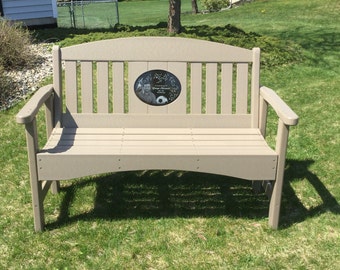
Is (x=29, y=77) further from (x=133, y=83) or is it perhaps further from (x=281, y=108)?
(x=281, y=108)

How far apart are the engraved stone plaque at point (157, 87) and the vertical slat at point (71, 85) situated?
533mm

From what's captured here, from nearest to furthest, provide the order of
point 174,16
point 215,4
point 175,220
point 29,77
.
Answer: point 175,220, point 29,77, point 174,16, point 215,4

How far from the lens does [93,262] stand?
3.34 metres

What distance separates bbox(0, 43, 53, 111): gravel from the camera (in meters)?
6.78

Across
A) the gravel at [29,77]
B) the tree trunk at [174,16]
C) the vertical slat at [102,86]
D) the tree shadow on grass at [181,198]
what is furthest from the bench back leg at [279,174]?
the tree trunk at [174,16]

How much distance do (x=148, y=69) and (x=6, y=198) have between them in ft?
5.69

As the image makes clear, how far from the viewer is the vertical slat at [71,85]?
4.03 m

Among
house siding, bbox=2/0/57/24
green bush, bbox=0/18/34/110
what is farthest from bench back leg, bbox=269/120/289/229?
house siding, bbox=2/0/57/24

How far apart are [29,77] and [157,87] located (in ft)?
13.2

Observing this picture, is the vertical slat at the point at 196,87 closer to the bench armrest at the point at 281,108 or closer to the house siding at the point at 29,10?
the bench armrest at the point at 281,108

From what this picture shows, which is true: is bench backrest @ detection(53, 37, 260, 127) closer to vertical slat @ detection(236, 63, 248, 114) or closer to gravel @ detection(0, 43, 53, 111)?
vertical slat @ detection(236, 63, 248, 114)

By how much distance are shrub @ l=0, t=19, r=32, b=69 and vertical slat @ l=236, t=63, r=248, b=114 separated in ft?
15.3

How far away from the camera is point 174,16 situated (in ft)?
31.6

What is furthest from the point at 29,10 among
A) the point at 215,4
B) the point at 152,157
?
the point at 215,4
